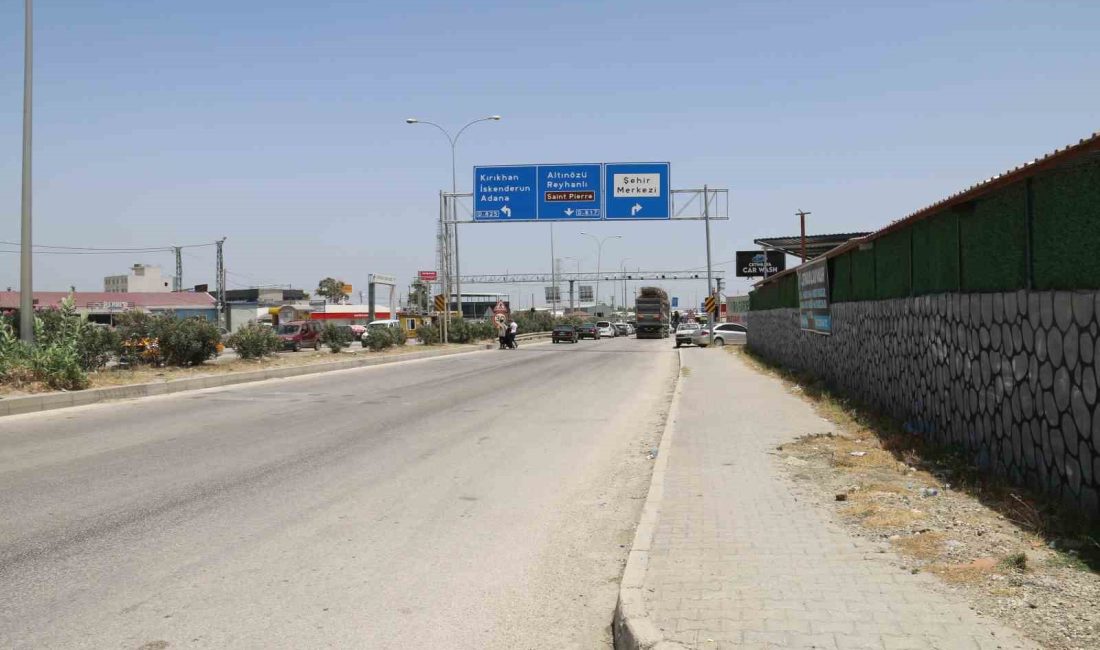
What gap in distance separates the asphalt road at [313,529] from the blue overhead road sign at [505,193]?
24.8 metres

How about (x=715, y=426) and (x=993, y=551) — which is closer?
(x=993, y=551)

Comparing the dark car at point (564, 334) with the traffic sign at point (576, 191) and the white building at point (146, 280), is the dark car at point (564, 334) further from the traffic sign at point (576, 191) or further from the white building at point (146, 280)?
the white building at point (146, 280)

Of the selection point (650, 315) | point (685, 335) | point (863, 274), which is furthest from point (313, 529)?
point (650, 315)

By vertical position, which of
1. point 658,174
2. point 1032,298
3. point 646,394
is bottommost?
point 646,394

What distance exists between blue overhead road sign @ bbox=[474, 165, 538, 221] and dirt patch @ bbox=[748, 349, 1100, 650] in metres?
29.2

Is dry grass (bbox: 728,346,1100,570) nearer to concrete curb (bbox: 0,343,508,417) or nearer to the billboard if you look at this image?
concrete curb (bbox: 0,343,508,417)

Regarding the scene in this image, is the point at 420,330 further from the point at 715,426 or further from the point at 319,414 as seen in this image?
the point at 715,426

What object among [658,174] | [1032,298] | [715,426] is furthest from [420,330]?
[1032,298]

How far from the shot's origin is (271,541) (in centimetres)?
661

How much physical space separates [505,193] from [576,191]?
124 inches

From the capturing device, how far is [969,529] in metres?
6.23

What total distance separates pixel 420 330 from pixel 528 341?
771 inches

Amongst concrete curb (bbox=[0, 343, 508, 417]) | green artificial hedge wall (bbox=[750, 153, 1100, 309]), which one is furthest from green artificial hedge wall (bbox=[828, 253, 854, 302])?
concrete curb (bbox=[0, 343, 508, 417])

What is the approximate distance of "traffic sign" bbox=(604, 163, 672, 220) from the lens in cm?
3788
